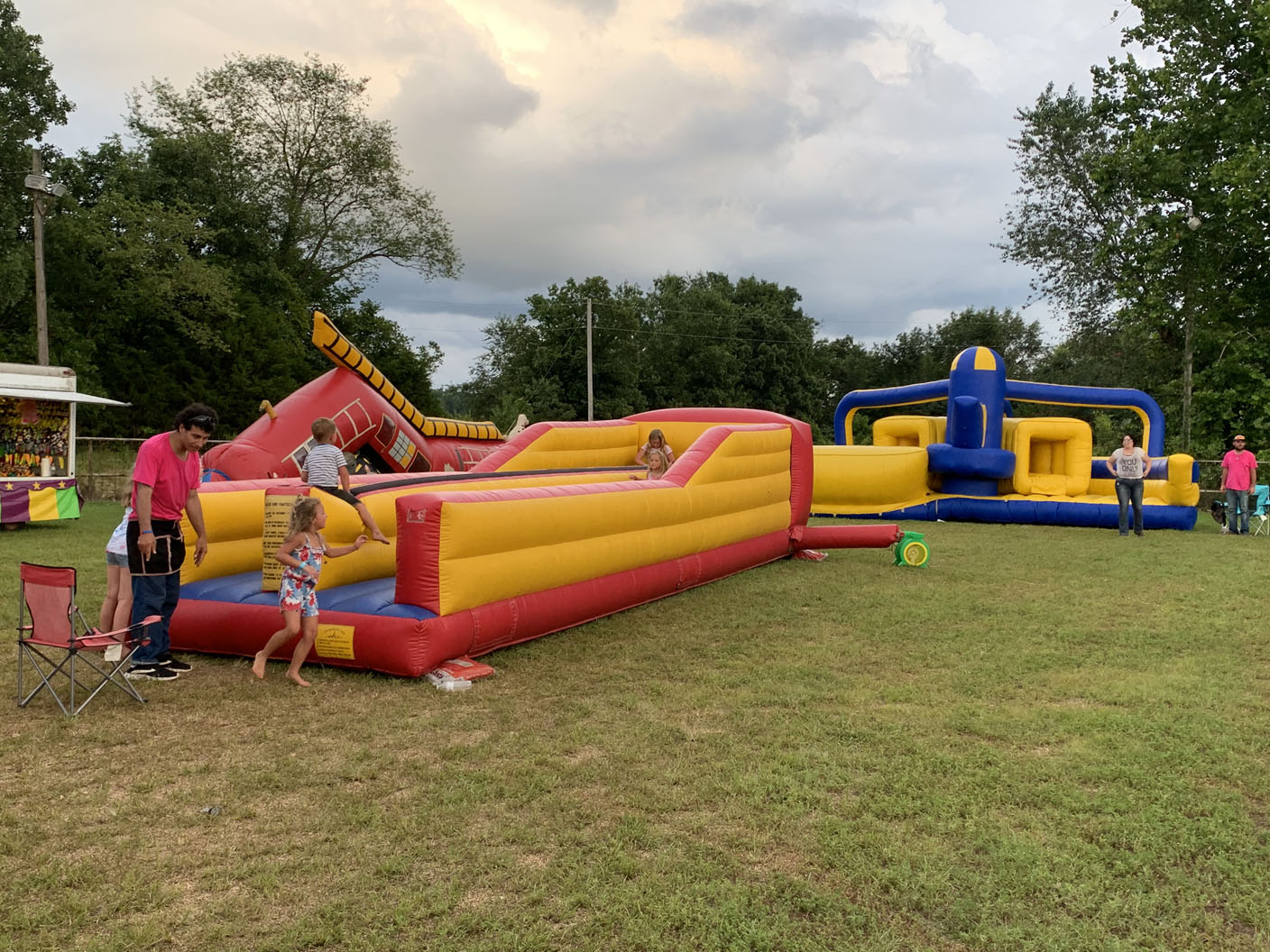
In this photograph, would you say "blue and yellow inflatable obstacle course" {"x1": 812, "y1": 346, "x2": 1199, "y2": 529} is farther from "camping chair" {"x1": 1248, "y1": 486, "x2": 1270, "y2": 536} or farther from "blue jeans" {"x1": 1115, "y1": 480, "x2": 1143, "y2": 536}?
"blue jeans" {"x1": 1115, "y1": 480, "x2": 1143, "y2": 536}

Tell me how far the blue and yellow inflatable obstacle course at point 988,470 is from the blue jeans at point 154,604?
36.8ft

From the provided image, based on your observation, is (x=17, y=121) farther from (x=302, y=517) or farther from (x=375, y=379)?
(x=302, y=517)

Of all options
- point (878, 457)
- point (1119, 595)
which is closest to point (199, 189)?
point (878, 457)

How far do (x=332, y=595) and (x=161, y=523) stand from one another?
37.8 inches

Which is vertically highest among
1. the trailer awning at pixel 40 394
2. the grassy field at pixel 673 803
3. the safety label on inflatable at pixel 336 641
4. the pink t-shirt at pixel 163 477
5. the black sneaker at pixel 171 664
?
the trailer awning at pixel 40 394

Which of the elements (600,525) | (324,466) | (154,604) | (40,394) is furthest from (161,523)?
(40,394)

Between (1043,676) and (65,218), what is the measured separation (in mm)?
25096

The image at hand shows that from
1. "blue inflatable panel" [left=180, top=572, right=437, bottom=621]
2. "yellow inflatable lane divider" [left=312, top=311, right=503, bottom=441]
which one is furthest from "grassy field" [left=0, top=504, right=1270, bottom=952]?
"yellow inflatable lane divider" [left=312, top=311, right=503, bottom=441]

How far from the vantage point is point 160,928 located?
92.6 inches

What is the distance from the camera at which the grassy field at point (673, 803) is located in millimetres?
2412

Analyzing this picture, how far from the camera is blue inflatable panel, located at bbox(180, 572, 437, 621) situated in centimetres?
478

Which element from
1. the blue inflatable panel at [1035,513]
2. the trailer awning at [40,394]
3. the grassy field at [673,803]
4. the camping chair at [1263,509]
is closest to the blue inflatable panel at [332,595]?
the grassy field at [673,803]

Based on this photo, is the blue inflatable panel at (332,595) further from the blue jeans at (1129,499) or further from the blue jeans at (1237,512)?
the blue jeans at (1237,512)

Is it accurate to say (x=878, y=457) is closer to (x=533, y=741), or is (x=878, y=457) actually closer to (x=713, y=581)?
(x=713, y=581)
